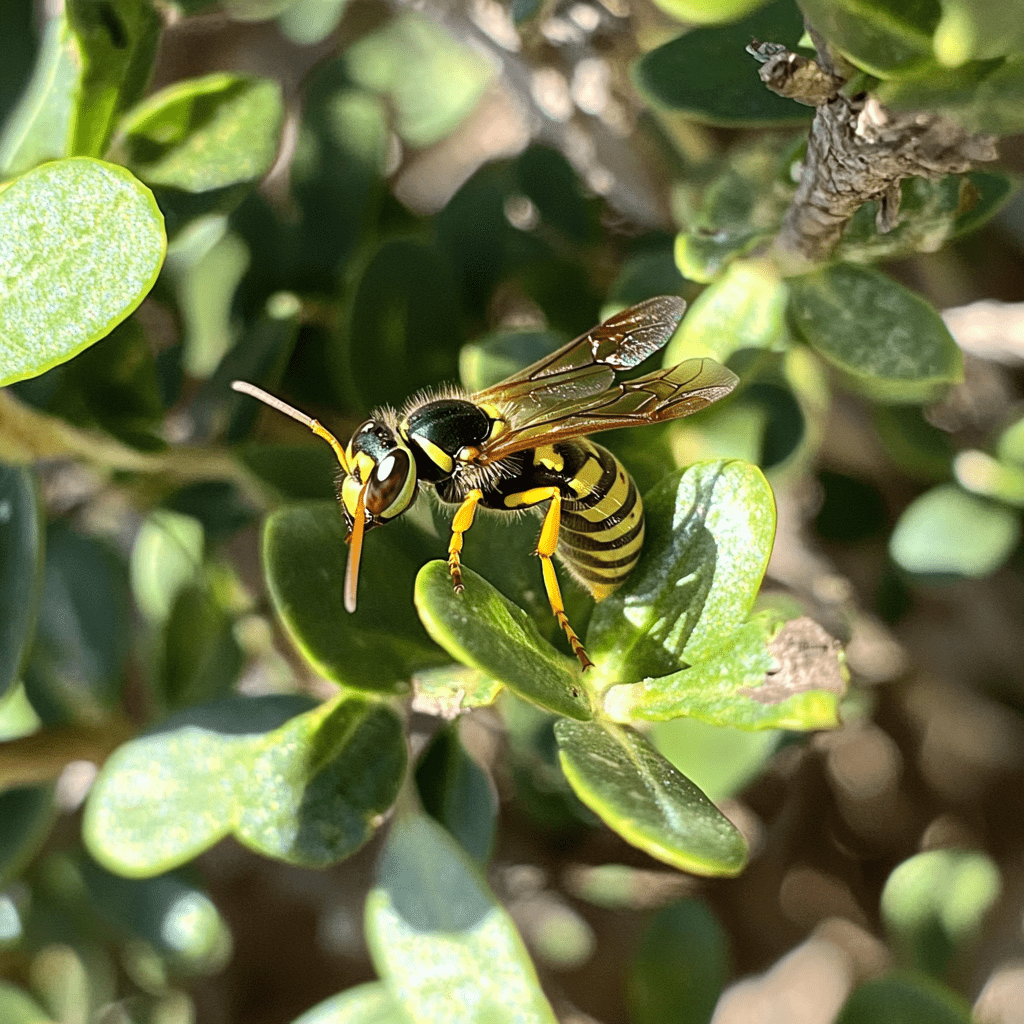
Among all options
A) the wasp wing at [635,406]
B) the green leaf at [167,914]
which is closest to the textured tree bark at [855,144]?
the wasp wing at [635,406]

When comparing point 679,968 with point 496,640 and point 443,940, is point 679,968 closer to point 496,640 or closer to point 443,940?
point 443,940

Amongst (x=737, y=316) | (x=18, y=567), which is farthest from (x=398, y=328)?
(x=18, y=567)

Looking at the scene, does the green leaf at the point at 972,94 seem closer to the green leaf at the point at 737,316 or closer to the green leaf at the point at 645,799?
the green leaf at the point at 737,316

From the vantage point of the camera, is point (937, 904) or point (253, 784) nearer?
point (253, 784)

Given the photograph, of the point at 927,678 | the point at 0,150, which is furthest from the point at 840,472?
the point at 0,150

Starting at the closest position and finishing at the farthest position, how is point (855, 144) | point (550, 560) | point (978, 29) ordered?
point (978, 29) → point (855, 144) → point (550, 560)

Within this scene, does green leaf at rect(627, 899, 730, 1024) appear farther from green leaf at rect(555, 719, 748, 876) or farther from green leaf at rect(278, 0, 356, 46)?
green leaf at rect(278, 0, 356, 46)
